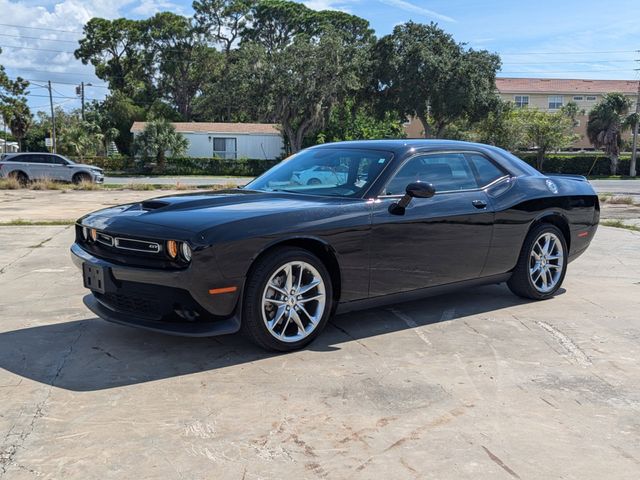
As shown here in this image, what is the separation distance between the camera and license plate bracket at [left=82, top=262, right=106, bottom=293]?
431cm

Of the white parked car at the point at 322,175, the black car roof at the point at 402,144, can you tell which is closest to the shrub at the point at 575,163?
the black car roof at the point at 402,144

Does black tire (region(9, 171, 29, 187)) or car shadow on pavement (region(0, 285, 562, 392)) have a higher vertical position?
car shadow on pavement (region(0, 285, 562, 392))

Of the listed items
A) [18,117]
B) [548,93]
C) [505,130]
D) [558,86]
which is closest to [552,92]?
[548,93]

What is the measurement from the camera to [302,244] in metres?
4.41

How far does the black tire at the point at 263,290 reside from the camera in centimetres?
414

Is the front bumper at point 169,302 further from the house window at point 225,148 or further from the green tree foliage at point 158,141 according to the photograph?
the house window at point 225,148

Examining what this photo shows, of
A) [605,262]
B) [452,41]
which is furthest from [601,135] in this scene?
[605,262]

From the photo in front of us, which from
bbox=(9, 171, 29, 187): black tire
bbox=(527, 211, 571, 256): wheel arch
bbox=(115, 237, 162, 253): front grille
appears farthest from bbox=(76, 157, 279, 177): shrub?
bbox=(115, 237, 162, 253): front grille

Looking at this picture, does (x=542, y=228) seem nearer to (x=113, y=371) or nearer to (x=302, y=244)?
(x=302, y=244)

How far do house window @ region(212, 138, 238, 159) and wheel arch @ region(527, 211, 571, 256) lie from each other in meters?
45.3

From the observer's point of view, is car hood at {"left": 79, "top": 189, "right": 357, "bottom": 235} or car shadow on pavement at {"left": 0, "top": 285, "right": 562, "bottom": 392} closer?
car shadow on pavement at {"left": 0, "top": 285, "right": 562, "bottom": 392}

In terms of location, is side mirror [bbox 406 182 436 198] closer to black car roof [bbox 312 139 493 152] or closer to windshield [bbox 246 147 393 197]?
windshield [bbox 246 147 393 197]

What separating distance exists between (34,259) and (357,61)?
36.6 meters

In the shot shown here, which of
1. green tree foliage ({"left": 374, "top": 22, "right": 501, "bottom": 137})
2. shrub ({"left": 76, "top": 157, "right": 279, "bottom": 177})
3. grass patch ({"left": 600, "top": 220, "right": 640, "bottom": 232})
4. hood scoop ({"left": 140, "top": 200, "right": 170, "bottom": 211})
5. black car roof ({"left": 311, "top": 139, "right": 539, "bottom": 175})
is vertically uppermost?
green tree foliage ({"left": 374, "top": 22, "right": 501, "bottom": 137})
